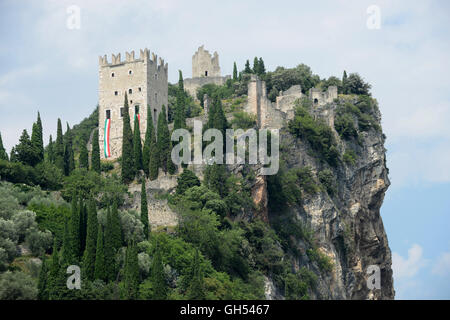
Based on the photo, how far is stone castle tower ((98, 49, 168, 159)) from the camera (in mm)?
73625

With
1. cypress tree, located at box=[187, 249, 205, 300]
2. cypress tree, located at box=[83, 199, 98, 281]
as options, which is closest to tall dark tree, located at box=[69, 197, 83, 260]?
cypress tree, located at box=[83, 199, 98, 281]

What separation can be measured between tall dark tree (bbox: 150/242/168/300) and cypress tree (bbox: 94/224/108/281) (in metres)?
2.54

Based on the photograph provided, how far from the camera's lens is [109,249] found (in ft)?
155

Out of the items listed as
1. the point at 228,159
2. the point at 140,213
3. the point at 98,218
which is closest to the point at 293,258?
the point at 228,159

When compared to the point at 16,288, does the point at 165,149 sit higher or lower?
higher

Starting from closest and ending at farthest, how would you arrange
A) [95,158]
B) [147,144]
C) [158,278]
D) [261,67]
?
1. [158,278]
2. [95,158]
3. [147,144]
4. [261,67]

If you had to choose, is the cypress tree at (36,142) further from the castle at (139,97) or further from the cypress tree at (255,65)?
the cypress tree at (255,65)

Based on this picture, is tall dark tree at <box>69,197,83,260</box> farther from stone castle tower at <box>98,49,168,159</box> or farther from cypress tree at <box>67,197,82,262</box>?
stone castle tower at <box>98,49,168,159</box>

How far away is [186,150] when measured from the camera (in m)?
64.5

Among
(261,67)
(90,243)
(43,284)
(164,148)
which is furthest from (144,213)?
(261,67)

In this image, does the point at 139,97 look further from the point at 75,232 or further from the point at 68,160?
the point at 75,232

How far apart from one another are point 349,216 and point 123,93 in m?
21.5

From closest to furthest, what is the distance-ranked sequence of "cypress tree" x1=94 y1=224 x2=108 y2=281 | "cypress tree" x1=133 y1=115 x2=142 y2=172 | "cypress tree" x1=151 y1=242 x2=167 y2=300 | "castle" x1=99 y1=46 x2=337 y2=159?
"cypress tree" x1=151 y1=242 x2=167 y2=300, "cypress tree" x1=94 y1=224 x2=108 y2=281, "cypress tree" x1=133 y1=115 x2=142 y2=172, "castle" x1=99 y1=46 x2=337 y2=159

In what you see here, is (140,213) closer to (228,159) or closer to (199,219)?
(199,219)
